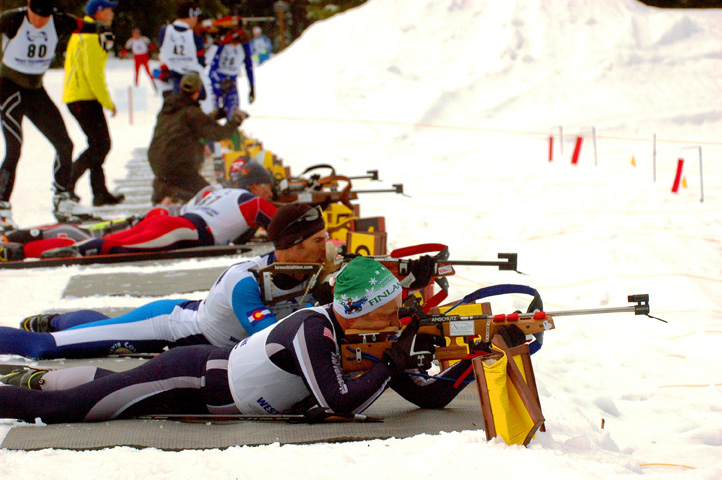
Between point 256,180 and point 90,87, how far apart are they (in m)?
2.45

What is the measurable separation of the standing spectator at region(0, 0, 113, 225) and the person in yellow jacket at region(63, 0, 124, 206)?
51 cm

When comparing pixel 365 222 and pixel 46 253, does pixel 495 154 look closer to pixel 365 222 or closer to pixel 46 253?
pixel 365 222

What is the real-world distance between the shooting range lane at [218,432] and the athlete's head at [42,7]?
5017 millimetres

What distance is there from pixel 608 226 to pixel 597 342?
2.63 metres

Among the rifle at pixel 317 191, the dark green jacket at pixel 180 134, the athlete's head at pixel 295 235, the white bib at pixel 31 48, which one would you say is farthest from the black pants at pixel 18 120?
the athlete's head at pixel 295 235

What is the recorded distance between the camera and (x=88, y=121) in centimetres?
755

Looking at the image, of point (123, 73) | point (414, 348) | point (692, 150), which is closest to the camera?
point (414, 348)

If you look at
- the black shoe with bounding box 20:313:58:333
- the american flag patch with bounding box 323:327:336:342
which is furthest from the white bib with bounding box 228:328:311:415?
the black shoe with bounding box 20:313:58:333

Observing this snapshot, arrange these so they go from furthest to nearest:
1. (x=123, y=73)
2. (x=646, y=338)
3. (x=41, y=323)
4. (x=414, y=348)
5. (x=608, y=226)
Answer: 1. (x=123, y=73)
2. (x=608, y=226)
3. (x=646, y=338)
4. (x=41, y=323)
5. (x=414, y=348)

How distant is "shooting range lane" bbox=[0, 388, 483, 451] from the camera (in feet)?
8.21

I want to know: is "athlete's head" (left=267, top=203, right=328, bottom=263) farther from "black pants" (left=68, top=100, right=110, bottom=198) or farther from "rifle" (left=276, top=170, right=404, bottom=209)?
"black pants" (left=68, top=100, right=110, bottom=198)

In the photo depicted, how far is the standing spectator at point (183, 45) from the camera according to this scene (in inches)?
364

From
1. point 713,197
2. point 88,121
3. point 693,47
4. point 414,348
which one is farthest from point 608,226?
point 693,47

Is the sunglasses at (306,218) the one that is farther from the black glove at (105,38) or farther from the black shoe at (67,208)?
the black glove at (105,38)
